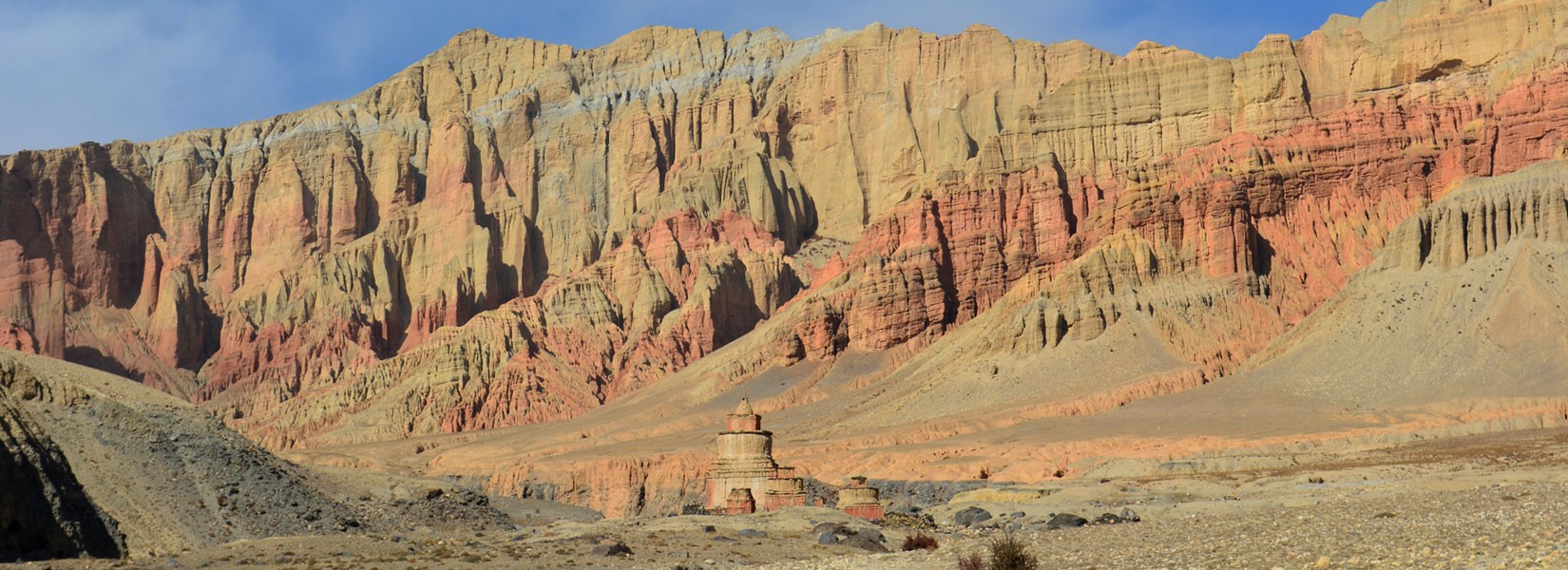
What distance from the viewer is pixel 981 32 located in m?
195

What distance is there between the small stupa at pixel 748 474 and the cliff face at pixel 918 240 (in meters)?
65.0

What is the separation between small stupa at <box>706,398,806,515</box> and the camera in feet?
190

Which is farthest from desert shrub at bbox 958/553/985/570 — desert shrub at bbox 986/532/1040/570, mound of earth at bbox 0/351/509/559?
mound of earth at bbox 0/351/509/559

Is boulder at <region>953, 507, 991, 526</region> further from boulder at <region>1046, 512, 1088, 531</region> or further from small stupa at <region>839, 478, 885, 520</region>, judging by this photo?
boulder at <region>1046, 512, 1088, 531</region>

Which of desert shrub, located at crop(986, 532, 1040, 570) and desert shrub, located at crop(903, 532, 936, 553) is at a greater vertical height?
desert shrub, located at crop(986, 532, 1040, 570)

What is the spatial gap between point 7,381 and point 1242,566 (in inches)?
1248

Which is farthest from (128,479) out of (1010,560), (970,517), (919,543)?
(1010,560)

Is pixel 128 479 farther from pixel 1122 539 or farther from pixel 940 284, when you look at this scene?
pixel 940 284

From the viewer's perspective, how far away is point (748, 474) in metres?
59.5

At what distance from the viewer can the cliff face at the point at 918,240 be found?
13200 cm

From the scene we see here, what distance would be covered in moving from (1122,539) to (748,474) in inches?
815

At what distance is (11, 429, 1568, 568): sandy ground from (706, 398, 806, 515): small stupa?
4.90 meters

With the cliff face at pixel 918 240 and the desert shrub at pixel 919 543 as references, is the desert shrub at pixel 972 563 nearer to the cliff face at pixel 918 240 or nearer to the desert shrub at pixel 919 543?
the desert shrub at pixel 919 543

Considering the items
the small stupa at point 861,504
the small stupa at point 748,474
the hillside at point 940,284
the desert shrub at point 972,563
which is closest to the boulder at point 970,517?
the small stupa at point 861,504
